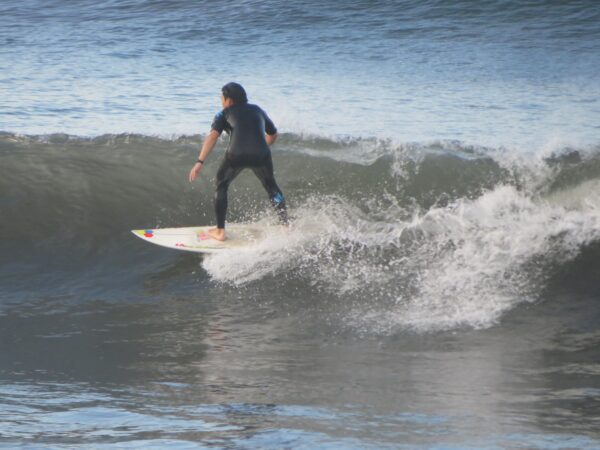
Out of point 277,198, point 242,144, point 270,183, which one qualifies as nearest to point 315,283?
point 277,198

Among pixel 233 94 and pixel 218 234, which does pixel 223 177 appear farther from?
pixel 233 94

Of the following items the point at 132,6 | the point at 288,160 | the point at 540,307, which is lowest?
the point at 540,307

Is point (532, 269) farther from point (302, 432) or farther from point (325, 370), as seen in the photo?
point (302, 432)

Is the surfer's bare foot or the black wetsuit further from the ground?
the black wetsuit

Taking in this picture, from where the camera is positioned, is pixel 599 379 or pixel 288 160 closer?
pixel 599 379

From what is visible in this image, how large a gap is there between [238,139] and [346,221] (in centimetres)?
183

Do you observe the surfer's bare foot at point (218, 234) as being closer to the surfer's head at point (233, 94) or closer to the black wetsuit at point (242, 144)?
the black wetsuit at point (242, 144)

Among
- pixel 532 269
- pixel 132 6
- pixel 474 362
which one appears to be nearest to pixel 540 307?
pixel 532 269

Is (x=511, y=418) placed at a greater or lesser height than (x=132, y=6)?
lesser

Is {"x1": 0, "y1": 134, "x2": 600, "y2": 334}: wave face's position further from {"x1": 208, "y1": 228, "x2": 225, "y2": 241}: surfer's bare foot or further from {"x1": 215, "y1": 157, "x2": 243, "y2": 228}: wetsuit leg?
{"x1": 215, "y1": 157, "x2": 243, "y2": 228}: wetsuit leg

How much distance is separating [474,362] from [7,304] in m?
3.92

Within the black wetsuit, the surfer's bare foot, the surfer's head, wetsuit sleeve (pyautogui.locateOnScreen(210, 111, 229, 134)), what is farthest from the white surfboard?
the surfer's head

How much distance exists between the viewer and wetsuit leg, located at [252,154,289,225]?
335 inches

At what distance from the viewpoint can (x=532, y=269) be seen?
8.40 metres
